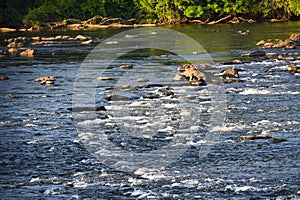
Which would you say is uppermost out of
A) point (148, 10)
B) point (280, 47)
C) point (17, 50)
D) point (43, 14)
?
point (43, 14)

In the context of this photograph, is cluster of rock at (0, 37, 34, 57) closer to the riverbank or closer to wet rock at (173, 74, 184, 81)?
wet rock at (173, 74, 184, 81)

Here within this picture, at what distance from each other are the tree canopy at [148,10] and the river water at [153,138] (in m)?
34.7

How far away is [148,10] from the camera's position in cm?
6178

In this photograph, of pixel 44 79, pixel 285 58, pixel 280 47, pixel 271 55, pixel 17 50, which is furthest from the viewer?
pixel 17 50

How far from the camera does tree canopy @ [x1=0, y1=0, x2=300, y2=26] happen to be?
2298 inches

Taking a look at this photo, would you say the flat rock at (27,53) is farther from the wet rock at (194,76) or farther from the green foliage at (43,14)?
the green foliage at (43,14)

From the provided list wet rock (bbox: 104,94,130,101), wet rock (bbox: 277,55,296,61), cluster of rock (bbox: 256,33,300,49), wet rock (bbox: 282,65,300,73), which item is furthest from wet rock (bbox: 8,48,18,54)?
wet rock (bbox: 104,94,130,101)

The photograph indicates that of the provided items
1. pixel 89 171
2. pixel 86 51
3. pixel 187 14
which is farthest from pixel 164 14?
pixel 89 171

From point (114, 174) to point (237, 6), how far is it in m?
48.5

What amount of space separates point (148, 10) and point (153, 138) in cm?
4860

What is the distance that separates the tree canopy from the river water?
3473 cm

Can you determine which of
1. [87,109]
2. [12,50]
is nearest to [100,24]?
[12,50]

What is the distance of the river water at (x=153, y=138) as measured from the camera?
34.7ft

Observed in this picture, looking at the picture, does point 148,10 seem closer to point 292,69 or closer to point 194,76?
point 292,69
